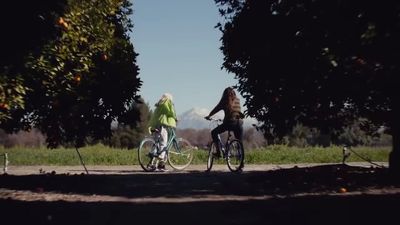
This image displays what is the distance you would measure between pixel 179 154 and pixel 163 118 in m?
1.41

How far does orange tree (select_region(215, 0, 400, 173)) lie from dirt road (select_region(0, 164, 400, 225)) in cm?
107

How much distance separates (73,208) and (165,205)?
3.80 ft

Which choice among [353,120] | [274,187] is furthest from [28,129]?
[353,120]

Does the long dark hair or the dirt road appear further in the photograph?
the long dark hair

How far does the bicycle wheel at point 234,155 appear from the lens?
10.7m

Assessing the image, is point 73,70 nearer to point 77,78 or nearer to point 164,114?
point 77,78

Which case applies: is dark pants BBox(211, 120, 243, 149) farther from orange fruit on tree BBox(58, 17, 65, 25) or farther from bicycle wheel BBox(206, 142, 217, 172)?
orange fruit on tree BBox(58, 17, 65, 25)

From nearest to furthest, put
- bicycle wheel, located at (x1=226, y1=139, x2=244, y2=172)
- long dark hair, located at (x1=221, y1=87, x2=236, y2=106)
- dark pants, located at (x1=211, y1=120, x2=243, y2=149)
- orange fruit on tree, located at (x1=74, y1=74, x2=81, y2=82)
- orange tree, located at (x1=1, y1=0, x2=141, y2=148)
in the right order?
orange tree, located at (x1=1, y1=0, x2=141, y2=148)
orange fruit on tree, located at (x1=74, y1=74, x2=81, y2=82)
long dark hair, located at (x1=221, y1=87, x2=236, y2=106)
dark pants, located at (x1=211, y1=120, x2=243, y2=149)
bicycle wheel, located at (x1=226, y1=139, x2=244, y2=172)

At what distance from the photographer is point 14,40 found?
6.91 meters

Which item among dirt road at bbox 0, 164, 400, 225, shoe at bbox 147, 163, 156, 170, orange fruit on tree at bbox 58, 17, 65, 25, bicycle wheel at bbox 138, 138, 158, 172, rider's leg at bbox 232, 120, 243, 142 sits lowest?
dirt road at bbox 0, 164, 400, 225

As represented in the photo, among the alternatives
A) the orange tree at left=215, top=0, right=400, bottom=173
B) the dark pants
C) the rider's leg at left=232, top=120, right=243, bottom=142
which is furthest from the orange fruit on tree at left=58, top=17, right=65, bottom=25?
the rider's leg at left=232, top=120, right=243, bottom=142

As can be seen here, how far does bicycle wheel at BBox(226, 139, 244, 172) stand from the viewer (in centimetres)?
1073

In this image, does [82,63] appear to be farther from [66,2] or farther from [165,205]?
[165,205]

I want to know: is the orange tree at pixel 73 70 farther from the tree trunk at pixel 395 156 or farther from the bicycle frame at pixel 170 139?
the tree trunk at pixel 395 156
